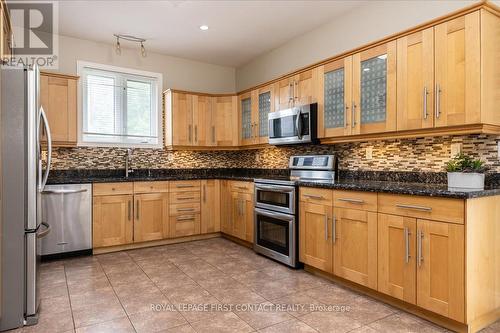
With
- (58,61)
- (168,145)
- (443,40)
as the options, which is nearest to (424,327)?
(443,40)

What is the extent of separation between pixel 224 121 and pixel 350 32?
2.25 metres

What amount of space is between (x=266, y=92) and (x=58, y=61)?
2.78 meters

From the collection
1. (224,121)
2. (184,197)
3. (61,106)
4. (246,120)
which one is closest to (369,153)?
(246,120)

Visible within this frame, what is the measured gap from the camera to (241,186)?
4438 millimetres

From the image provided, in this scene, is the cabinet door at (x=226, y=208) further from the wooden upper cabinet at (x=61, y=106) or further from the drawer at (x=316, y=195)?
the wooden upper cabinet at (x=61, y=106)

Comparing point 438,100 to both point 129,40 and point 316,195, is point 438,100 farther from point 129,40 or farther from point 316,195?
point 129,40

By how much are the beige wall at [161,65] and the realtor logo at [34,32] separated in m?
0.14

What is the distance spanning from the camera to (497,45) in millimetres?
2391

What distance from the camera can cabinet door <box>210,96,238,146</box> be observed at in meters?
5.12

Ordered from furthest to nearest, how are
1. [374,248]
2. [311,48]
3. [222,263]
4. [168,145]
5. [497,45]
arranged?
[168,145], [311,48], [222,263], [374,248], [497,45]

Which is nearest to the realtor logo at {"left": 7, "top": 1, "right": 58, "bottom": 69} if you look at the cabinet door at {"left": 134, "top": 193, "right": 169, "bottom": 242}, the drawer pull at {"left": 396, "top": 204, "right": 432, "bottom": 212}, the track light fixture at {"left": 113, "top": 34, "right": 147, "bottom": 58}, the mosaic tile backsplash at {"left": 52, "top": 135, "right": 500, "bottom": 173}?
the track light fixture at {"left": 113, "top": 34, "right": 147, "bottom": 58}

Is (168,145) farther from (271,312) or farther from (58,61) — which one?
(271,312)

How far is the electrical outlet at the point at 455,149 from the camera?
268 cm

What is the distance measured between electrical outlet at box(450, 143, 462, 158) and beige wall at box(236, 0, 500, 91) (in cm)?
112
